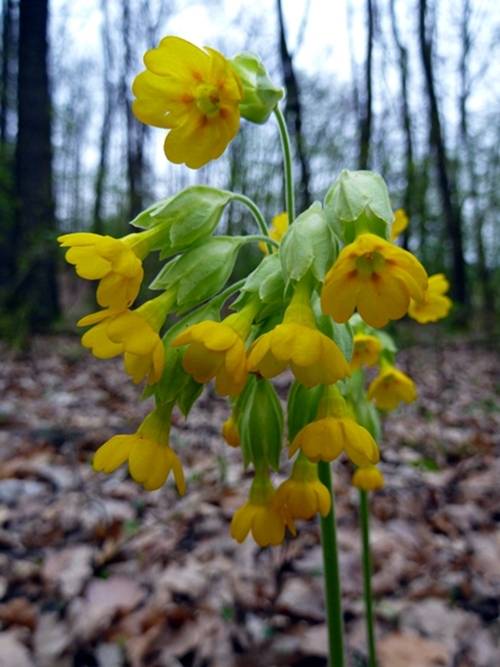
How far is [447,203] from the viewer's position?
9.70m

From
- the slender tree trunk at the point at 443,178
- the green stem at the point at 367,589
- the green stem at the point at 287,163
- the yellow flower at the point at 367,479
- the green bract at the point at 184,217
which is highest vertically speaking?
the slender tree trunk at the point at 443,178

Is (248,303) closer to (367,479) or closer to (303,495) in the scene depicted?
(303,495)

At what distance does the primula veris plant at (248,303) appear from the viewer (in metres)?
0.84

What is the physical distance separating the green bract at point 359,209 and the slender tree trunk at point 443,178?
9242mm

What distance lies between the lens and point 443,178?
33.1ft

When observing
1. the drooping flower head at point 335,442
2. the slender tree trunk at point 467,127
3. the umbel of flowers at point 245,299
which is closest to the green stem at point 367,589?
the umbel of flowers at point 245,299

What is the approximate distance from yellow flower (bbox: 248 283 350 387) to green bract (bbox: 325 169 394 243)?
0.17 metres

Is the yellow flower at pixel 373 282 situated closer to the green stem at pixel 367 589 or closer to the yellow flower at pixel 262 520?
the yellow flower at pixel 262 520

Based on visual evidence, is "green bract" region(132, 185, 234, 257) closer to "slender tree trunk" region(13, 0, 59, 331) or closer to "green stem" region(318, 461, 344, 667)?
"green stem" region(318, 461, 344, 667)

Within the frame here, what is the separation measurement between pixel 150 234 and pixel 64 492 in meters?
1.94

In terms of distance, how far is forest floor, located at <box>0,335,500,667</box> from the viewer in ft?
5.60

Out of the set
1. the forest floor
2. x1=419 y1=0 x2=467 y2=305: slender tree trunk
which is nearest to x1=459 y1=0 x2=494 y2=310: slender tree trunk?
x1=419 y1=0 x2=467 y2=305: slender tree trunk

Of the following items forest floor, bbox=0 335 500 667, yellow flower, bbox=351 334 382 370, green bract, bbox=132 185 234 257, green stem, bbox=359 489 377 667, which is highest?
green bract, bbox=132 185 234 257

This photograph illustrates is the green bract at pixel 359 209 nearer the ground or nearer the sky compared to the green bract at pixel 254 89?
nearer the ground
